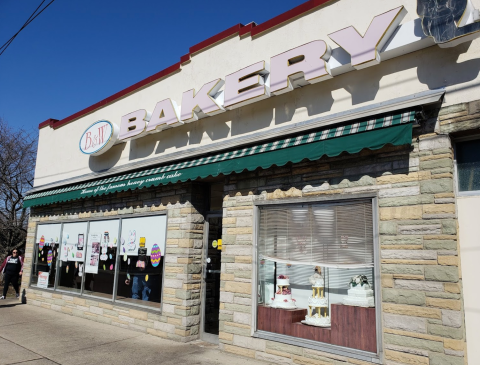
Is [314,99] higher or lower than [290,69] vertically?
Result: lower

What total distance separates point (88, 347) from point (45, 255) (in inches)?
226

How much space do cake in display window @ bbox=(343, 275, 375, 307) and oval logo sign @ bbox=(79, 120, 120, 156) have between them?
649cm

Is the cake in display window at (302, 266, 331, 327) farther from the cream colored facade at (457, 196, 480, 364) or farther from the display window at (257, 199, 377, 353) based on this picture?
the cream colored facade at (457, 196, 480, 364)

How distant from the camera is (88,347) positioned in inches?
263

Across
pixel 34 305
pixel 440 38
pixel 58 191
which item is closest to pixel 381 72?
pixel 440 38

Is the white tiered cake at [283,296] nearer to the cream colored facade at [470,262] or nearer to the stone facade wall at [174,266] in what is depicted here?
the stone facade wall at [174,266]

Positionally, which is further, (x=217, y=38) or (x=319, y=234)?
(x=217, y=38)

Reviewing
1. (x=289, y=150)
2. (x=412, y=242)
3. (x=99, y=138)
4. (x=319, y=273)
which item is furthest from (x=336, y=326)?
→ (x=99, y=138)

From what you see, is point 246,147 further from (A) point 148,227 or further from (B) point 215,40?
(A) point 148,227

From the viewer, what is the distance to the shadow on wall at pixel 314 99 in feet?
16.0

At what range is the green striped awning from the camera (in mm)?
4926

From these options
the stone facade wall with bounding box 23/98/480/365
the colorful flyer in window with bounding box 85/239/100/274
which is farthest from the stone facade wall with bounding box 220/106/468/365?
the colorful flyer in window with bounding box 85/239/100/274

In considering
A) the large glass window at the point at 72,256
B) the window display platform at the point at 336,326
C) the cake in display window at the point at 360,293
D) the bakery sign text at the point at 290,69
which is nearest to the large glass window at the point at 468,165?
the bakery sign text at the point at 290,69

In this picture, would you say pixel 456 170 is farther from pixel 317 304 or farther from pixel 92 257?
pixel 92 257
